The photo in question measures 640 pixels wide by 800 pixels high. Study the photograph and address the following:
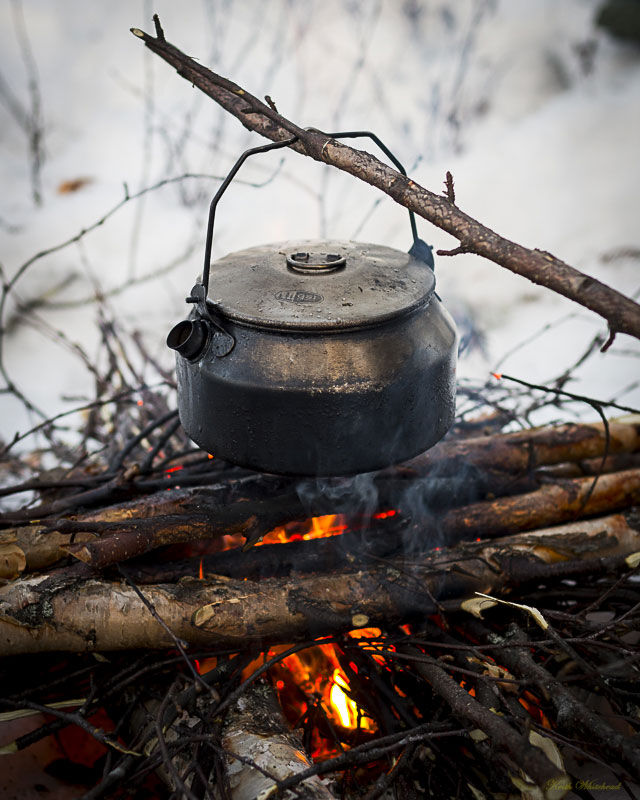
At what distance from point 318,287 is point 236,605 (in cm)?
102

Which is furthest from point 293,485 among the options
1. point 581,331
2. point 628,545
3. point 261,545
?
point 581,331

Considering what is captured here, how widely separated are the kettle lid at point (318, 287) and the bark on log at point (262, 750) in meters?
1.14

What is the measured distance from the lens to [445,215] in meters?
1.66

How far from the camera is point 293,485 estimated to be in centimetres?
229

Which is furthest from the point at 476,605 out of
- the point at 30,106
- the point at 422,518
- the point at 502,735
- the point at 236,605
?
the point at 30,106

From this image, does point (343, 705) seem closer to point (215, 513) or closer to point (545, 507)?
point (215, 513)

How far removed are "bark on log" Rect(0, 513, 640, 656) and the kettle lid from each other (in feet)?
2.88

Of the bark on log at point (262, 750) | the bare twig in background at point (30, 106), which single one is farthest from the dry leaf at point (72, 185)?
the bark on log at point (262, 750)

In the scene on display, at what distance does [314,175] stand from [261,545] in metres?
5.04

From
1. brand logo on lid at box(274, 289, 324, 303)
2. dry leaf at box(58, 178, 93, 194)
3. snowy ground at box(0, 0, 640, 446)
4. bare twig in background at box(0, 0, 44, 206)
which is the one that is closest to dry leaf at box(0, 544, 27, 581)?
brand logo on lid at box(274, 289, 324, 303)

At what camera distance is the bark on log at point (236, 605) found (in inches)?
74.4

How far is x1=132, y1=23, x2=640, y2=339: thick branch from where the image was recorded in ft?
4.85

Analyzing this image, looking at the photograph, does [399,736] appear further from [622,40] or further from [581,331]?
[622,40]

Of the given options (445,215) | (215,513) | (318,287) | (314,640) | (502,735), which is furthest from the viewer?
(215,513)
